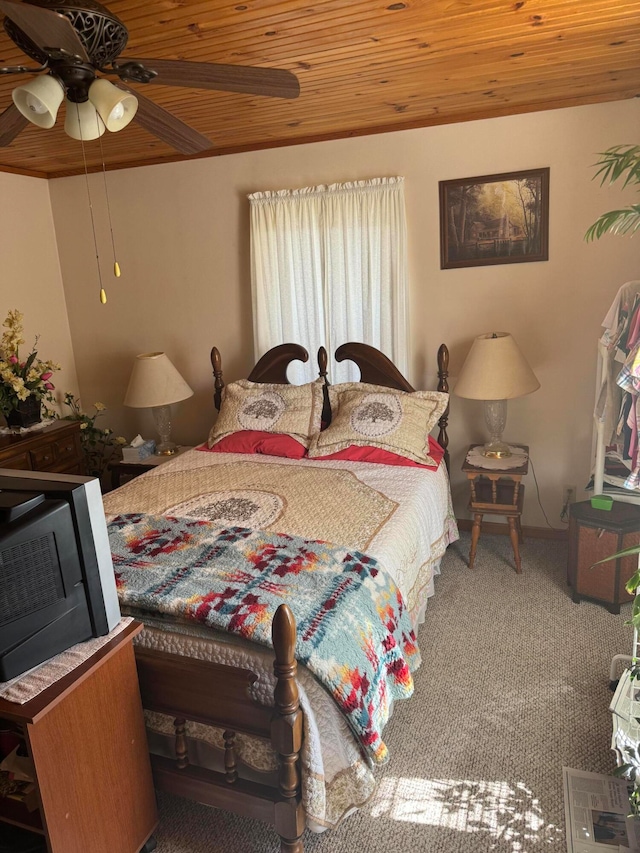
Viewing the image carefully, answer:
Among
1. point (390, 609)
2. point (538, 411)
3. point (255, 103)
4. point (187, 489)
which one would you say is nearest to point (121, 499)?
point (187, 489)

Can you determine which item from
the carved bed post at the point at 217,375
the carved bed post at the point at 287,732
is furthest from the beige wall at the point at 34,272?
the carved bed post at the point at 287,732

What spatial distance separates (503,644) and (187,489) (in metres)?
1.58

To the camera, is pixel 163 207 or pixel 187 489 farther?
pixel 163 207

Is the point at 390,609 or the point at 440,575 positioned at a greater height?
the point at 390,609

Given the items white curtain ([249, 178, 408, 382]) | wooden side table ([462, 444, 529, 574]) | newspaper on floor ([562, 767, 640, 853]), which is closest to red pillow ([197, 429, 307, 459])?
white curtain ([249, 178, 408, 382])

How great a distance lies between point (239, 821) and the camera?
6.27 ft

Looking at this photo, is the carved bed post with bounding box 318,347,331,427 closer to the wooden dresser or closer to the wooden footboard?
the wooden dresser

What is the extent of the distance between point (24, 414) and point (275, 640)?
280 cm

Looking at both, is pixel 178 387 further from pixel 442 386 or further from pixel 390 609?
pixel 390 609

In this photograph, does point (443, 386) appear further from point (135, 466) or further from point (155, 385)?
point (135, 466)

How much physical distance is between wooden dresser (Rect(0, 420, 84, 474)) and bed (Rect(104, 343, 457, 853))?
1.18 metres

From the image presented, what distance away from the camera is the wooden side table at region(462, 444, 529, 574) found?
3197mm

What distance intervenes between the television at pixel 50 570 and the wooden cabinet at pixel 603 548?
7.07 feet

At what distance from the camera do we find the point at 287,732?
156cm
